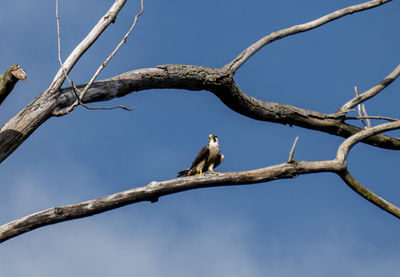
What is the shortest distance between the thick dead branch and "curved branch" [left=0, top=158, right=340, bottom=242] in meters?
1.13

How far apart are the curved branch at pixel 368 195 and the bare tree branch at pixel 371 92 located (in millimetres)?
1508

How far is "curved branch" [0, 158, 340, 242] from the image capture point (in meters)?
4.72

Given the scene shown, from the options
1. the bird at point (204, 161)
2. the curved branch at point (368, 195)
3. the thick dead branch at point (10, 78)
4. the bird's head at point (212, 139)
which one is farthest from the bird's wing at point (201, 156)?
the thick dead branch at point (10, 78)

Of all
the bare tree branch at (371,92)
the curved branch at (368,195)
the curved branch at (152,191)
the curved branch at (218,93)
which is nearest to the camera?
the curved branch at (152,191)

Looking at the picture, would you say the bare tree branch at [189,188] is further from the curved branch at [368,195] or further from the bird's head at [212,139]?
the bird's head at [212,139]

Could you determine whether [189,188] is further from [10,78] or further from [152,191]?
[10,78]

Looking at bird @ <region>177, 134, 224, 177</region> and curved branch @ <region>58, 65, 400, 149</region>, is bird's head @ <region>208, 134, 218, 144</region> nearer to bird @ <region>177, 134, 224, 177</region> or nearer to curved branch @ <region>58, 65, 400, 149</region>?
bird @ <region>177, 134, 224, 177</region>

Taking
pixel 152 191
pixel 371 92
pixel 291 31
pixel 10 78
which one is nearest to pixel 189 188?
pixel 152 191

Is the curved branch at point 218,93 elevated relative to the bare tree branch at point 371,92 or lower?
lower

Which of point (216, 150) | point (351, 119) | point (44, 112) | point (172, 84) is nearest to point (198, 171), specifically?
Answer: point (216, 150)

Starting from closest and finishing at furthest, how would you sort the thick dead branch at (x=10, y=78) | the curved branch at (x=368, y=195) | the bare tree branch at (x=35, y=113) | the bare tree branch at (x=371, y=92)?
the thick dead branch at (x=10, y=78) → the bare tree branch at (x=35, y=113) → the curved branch at (x=368, y=195) → the bare tree branch at (x=371, y=92)

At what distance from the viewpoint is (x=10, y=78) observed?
15.9 ft

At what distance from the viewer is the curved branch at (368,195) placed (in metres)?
5.83

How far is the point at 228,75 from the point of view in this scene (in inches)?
250
